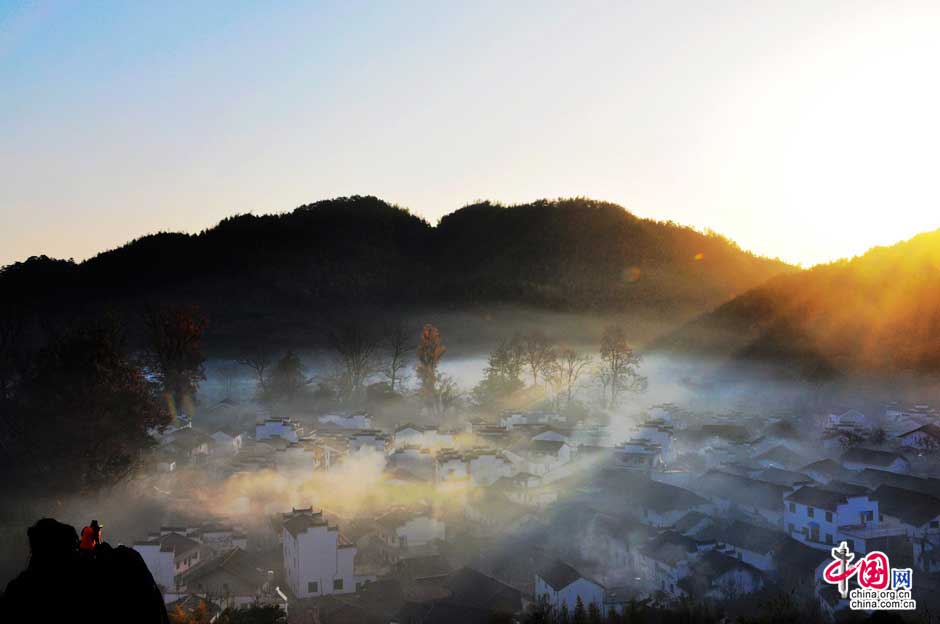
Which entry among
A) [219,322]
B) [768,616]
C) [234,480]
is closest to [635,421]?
[234,480]

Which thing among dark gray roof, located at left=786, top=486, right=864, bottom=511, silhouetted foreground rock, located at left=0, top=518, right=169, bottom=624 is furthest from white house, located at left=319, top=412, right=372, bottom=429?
silhouetted foreground rock, located at left=0, top=518, right=169, bottom=624

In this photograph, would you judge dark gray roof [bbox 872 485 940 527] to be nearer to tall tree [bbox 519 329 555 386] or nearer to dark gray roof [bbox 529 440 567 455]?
dark gray roof [bbox 529 440 567 455]

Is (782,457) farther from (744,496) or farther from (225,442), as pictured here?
(225,442)

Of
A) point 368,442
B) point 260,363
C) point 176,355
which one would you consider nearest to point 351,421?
point 368,442

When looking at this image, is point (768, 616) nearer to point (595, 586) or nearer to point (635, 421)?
point (595, 586)

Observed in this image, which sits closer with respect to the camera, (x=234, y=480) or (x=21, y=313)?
(x=234, y=480)

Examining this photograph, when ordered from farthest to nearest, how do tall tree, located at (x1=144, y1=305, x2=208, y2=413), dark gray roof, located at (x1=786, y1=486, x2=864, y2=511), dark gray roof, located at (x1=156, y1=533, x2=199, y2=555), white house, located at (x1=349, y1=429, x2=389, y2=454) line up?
1. tall tree, located at (x1=144, y1=305, x2=208, y2=413)
2. white house, located at (x1=349, y1=429, x2=389, y2=454)
3. dark gray roof, located at (x1=786, y1=486, x2=864, y2=511)
4. dark gray roof, located at (x1=156, y1=533, x2=199, y2=555)
